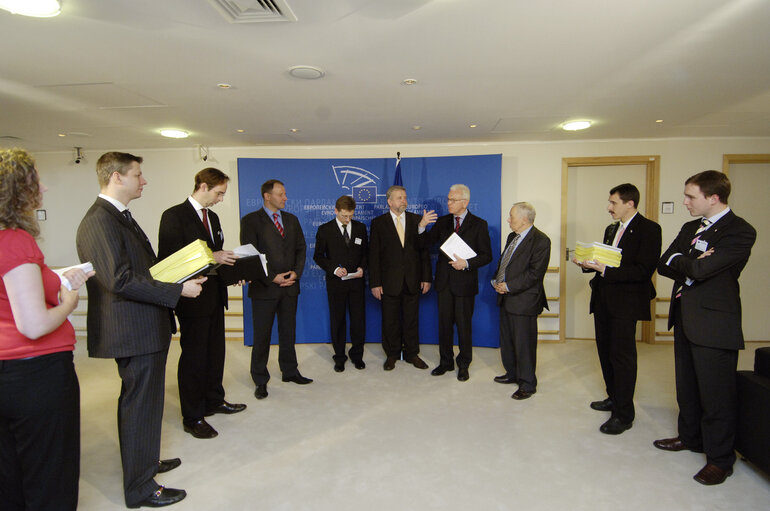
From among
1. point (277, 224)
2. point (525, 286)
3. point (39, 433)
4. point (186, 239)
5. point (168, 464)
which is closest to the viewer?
point (39, 433)

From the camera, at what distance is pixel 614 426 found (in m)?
2.88

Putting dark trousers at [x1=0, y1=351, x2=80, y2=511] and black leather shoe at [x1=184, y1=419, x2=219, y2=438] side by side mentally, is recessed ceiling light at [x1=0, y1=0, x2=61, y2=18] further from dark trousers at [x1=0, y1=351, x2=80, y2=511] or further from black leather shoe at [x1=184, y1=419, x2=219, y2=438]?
black leather shoe at [x1=184, y1=419, x2=219, y2=438]

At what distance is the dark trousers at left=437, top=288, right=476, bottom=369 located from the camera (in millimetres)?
3881

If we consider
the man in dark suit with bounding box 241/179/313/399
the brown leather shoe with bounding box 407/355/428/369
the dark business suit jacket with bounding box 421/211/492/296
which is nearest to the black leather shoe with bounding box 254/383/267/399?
the man in dark suit with bounding box 241/179/313/399

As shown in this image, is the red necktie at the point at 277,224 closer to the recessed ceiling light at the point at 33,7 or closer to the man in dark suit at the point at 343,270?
the man in dark suit at the point at 343,270

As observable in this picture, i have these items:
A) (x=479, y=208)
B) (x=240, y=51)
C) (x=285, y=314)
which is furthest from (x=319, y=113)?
(x=479, y=208)

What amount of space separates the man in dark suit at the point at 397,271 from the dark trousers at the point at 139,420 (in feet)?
7.47

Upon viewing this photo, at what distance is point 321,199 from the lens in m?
5.01

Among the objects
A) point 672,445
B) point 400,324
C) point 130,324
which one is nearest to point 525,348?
point 672,445

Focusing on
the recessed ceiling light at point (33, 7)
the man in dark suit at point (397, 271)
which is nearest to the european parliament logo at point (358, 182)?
the man in dark suit at point (397, 271)

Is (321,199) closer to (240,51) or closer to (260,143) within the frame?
(260,143)

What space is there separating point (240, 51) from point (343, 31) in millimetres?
643

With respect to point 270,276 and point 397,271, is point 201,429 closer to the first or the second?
point 270,276

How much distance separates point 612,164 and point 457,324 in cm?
296
